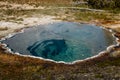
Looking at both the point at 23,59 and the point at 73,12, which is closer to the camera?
the point at 23,59

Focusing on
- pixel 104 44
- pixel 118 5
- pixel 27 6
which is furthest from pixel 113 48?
pixel 27 6

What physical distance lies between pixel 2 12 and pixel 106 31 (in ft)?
94.9

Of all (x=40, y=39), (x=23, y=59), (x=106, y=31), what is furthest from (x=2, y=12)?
(x=23, y=59)

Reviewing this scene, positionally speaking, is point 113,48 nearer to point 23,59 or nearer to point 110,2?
point 23,59

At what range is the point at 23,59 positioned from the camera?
43781mm

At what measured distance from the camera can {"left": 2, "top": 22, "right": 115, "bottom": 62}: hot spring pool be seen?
156ft

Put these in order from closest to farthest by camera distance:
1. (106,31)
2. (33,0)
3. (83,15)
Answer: (106,31) → (83,15) → (33,0)

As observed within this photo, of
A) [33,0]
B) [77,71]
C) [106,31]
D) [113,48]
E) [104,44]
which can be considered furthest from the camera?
[33,0]

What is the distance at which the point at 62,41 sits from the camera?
54094 millimetres

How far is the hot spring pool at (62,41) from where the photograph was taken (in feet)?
156

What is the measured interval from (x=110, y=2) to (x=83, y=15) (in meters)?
13.0

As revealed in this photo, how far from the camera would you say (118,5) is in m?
79.2

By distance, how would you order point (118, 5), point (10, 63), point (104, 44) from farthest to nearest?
1. point (118, 5)
2. point (104, 44)
3. point (10, 63)

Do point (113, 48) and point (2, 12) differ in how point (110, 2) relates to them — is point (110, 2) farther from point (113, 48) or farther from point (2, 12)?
point (113, 48)
